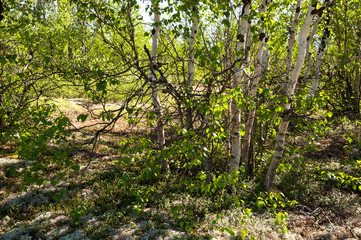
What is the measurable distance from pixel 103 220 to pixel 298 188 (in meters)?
5.70

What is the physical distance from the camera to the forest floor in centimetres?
491

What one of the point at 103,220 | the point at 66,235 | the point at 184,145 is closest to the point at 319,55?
the point at 184,145

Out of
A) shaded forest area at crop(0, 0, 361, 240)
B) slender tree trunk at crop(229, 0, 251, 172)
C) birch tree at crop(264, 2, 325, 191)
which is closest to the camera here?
shaded forest area at crop(0, 0, 361, 240)

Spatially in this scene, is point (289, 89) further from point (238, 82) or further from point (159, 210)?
point (159, 210)

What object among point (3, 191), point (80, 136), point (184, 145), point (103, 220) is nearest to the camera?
point (184, 145)

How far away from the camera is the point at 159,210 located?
5.79 meters

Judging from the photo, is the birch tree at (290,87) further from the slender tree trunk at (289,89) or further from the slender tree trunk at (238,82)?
the slender tree trunk at (238,82)

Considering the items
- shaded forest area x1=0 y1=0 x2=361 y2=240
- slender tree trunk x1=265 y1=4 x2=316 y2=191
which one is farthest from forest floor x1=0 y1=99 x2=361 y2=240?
slender tree trunk x1=265 y1=4 x2=316 y2=191

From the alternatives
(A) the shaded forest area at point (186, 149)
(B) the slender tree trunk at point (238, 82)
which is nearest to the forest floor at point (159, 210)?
(A) the shaded forest area at point (186, 149)

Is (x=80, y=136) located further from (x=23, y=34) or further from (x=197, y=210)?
(x=197, y=210)

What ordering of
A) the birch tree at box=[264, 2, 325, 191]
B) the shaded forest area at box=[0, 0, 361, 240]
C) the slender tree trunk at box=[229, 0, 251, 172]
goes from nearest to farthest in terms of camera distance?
the shaded forest area at box=[0, 0, 361, 240] < the birch tree at box=[264, 2, 325, 191] < the slender tree trunk at box=[229, 0, 251, 172]

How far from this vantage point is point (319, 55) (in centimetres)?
1060

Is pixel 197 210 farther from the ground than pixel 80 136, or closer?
closer

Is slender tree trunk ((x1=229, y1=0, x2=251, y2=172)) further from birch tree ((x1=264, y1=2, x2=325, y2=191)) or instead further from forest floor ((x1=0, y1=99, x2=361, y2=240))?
forest floor ((x1=0, y1=99, x2=361, y2=240))
